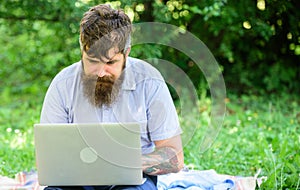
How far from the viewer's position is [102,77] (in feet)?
8.82

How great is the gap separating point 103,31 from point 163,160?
628 millimetres

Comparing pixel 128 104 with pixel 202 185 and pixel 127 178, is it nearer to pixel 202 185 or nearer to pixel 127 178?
pixel 127 178

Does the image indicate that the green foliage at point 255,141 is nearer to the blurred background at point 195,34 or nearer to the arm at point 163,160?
the blurred background at point 195,34

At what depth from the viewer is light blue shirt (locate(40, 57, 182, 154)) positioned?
271 cm

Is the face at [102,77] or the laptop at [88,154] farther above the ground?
the face at [102,77]

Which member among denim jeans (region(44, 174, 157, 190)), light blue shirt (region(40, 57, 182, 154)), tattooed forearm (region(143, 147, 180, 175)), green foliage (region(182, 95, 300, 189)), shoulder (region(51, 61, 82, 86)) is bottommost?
green foliage (region(182, 95, 300, 189))

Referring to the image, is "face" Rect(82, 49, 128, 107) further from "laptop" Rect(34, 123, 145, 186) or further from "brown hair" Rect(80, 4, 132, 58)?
"laptop" Rect(34, 123, 145, 186)

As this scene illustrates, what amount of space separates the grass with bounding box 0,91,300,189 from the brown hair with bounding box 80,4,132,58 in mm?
1146

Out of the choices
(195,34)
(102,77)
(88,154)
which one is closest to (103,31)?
(102,77)

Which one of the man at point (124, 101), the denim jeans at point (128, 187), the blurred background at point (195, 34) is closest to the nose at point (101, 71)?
the man at point (124, 101)

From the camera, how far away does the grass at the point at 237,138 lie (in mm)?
3451

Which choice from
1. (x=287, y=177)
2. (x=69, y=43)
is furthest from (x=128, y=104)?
(x=69, y=43)

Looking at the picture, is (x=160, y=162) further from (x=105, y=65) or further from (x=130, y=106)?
(x=105, y=65)

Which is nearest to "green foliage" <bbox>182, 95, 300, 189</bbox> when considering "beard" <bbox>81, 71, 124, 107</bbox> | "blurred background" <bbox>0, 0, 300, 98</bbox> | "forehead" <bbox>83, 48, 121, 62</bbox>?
"blurred background" <bbox>0, 0, 300, 98</bbox>
